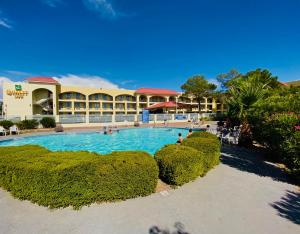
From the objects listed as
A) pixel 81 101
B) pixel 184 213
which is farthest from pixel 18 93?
pixel 184 213

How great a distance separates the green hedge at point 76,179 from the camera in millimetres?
4156

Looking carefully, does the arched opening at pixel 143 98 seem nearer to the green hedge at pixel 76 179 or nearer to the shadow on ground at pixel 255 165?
the shadow on ground at pixel 255 165

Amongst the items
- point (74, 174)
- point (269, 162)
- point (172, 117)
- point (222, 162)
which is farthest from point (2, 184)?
point (172, 117)

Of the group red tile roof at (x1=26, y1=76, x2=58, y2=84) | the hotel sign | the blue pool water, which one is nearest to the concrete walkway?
the blue pool water

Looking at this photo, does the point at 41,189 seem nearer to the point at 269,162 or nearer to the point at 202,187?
the point at 202,187

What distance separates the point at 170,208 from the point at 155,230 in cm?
85

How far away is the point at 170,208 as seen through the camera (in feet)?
13.7

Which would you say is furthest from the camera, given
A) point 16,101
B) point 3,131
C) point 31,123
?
point 16,101

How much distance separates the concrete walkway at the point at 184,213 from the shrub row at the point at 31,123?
1851 centimetres

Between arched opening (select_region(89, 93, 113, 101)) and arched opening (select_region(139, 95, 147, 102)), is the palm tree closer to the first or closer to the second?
→ arched opening (select_region(89, 93, 113, 101))

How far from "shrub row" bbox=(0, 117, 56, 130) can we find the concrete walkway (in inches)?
729

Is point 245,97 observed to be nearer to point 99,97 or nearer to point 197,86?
point 197,86

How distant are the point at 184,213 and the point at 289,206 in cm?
281

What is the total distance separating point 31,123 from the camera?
853 inches
